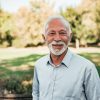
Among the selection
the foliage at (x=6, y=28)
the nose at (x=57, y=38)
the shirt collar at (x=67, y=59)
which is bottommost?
the foliage at (x=6, y=28)

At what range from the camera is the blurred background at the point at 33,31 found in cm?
565

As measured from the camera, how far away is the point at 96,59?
5.68 meters

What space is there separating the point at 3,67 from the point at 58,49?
3938 millimetres

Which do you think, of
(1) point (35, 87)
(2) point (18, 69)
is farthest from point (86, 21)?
(1) point (35, 87)

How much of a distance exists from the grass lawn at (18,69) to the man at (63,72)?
2.98 meters

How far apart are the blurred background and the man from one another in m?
3.68

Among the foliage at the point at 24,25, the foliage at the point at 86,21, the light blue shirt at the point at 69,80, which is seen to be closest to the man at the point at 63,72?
the light blue shirt at the point at 69,80

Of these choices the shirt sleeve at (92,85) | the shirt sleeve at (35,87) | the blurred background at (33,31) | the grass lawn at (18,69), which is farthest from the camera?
the blurred background at (33,31)

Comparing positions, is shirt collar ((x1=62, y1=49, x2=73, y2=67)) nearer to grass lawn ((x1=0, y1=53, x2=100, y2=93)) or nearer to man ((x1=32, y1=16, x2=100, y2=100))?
man ((x1=32, y1=16, x2=100, y2=100))

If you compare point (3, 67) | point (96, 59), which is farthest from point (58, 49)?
point (96, 59)

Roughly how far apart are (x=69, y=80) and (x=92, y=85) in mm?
104

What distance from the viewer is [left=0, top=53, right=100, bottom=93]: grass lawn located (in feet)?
15.6

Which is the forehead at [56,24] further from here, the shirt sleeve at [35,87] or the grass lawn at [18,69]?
the grass lawn at [18,69]

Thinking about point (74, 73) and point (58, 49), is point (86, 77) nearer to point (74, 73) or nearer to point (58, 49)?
point (74, 73)
